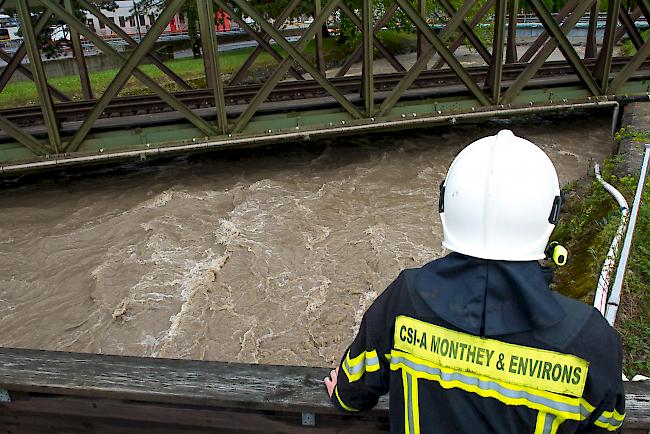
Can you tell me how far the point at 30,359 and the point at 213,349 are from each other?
3815 millimetres

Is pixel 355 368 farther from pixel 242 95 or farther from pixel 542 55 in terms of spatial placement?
pixel 242 95

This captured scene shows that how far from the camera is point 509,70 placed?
45.8ft

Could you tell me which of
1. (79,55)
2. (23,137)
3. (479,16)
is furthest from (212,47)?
(479,16)

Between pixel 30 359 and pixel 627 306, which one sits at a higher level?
pixel 30 359

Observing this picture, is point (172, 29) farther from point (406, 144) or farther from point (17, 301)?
point (17, 301)

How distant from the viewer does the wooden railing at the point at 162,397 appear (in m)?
2.00

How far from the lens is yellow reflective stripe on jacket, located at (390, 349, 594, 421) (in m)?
1.34

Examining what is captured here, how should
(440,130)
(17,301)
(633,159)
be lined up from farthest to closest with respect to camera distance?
(440,130)
(633,159)
(17,301)

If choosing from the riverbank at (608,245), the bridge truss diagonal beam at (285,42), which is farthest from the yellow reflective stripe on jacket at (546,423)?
the bridge truss diagonal beam at (285,42)

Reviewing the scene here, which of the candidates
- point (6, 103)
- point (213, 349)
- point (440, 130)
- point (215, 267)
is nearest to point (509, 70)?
point (440, 130)

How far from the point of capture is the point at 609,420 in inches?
56.5

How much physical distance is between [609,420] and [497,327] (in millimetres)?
427

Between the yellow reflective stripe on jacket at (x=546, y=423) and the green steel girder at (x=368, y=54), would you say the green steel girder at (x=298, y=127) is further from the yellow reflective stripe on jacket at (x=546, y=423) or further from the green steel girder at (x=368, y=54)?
the yellow reflective stripe on jacket at (x=546, y=423)

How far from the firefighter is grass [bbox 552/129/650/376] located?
115 inches
